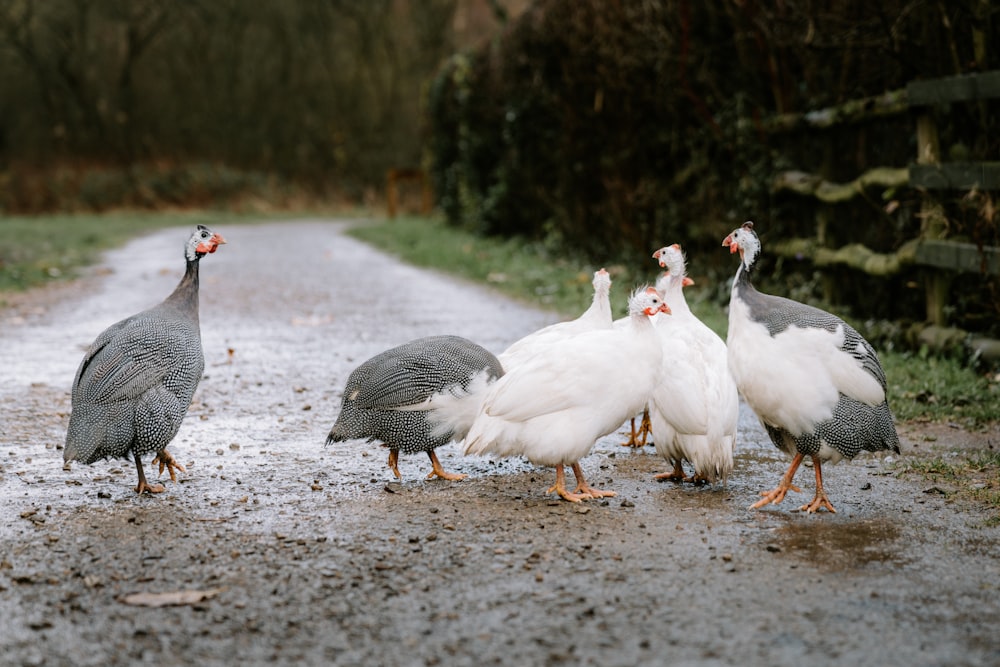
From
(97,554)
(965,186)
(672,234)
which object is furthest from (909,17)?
(97,554)

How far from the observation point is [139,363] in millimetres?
5113

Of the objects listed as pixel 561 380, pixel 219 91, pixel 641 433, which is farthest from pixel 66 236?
pixel 561 380

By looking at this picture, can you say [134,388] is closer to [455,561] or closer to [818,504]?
[455,561]

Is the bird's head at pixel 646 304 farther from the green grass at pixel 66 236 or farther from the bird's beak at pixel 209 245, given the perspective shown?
the green grass at pixel 66 236

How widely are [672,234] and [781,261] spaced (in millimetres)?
2270

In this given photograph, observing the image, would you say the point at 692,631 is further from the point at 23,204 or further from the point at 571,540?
the point at 23,204

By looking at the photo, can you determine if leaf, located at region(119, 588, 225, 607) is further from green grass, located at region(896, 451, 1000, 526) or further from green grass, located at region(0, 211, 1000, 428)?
green grass, located at region(0, 211, 1000, 428)

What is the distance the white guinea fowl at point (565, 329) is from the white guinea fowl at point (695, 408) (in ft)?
1.96

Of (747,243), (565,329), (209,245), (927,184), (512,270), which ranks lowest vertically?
(512,270)

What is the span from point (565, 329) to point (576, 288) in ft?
18.4

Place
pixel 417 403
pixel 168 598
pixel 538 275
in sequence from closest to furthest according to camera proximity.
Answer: pixel 168 598 < pixel 417 403 < pixel 538 275

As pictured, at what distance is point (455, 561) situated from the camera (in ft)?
13.1

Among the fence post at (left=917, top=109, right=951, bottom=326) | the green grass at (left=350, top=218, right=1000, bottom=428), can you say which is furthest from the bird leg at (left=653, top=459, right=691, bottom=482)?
the fence post at (left=917, top=109, right=951, bottom=326)

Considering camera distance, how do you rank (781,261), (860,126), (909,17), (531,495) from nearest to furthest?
1. (531,495)
2. (909,17)
3. (860,126)
4. (781,261)
